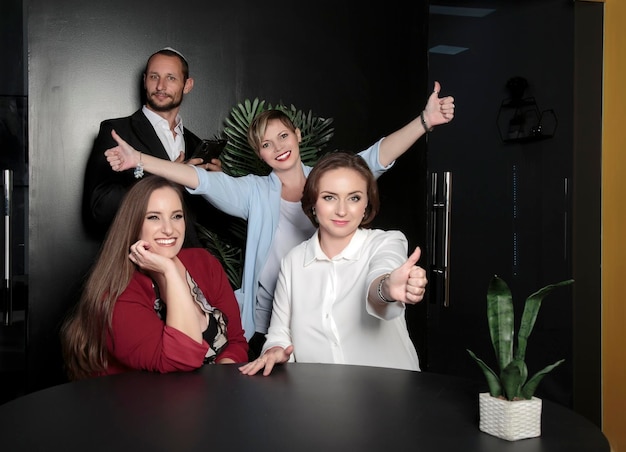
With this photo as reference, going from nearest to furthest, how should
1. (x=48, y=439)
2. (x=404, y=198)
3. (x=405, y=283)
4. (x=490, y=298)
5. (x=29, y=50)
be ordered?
(x=48, y=439) → (x=490, y=298) → (x=405, y=283) → (x=29, y=50) → (x=404, y=198)

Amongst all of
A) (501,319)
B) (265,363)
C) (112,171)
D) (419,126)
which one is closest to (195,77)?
(112,171)

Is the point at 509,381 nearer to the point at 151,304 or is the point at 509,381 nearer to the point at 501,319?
the point at 501,319

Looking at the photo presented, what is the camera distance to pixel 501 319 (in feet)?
5.56

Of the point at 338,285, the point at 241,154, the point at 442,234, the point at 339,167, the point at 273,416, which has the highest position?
the point at 241,154

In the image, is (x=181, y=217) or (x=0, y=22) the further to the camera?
(x=0, y=22)

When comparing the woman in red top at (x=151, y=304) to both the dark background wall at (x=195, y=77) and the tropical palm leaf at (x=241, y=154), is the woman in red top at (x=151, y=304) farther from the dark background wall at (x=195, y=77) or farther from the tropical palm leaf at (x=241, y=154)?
the dark background wall at (x=195, y=77)

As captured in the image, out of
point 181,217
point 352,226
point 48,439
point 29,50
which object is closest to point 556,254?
point 352,226

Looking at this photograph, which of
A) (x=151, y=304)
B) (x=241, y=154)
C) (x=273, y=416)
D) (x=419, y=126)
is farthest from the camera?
(x=241, y=154)

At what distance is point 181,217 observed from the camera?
287 cm

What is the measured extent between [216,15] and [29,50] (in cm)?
96

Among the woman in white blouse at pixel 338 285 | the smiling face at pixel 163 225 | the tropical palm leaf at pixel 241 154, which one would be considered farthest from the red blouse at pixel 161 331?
the tropical palm leaf at pixel 241 154

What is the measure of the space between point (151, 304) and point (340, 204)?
73cm

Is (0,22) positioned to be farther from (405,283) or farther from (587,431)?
(587,431)

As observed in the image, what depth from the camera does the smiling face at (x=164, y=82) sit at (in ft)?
12.5
